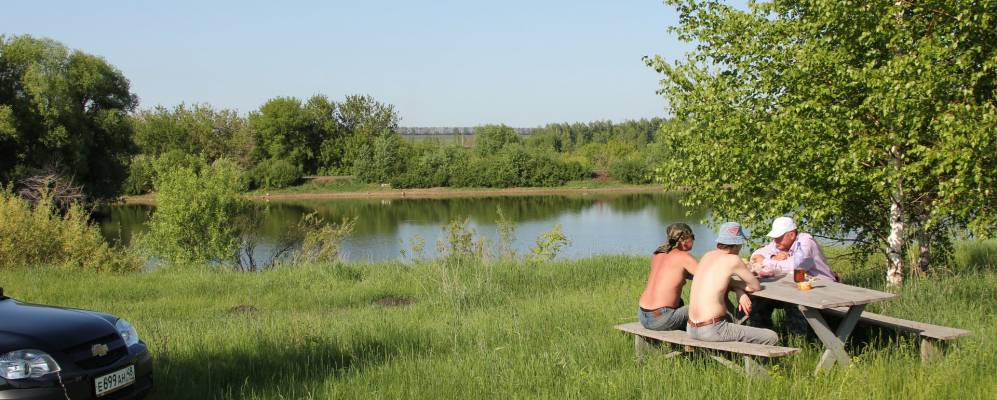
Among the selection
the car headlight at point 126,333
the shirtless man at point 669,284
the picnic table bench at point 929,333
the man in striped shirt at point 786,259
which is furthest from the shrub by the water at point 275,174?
the picnic table bench at point 929,333

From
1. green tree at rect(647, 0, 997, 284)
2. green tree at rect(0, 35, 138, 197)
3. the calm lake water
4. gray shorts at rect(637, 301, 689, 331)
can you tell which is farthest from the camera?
green tree at rect(0, 35, 138, 197)

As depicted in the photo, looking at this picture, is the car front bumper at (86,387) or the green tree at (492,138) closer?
the car front bumper at (86,387)

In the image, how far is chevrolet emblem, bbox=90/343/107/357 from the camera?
5.22 meters

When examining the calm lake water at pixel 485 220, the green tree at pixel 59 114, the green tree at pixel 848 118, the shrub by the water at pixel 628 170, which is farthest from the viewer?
the shrub by the water at pixel 628 170

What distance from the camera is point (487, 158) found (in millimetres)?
86188

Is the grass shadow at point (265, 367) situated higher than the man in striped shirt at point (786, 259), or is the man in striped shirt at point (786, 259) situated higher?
the man in striped shirt at point (786, 259)

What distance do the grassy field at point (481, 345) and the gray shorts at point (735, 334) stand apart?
21 cm

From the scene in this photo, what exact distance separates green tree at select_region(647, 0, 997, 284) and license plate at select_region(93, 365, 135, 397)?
318 inches

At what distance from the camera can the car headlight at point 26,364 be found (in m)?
4.78

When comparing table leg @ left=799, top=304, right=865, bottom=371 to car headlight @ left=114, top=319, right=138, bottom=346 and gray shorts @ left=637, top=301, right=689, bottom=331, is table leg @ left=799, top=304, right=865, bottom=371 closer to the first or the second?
gray shorts @ left=637, top=301, right=689, bottom=331

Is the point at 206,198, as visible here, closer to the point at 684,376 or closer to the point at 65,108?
the point at 65,108

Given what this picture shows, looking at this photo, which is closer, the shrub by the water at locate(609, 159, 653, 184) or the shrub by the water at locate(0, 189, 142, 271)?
the shrub by the water at locate(0, 189, 142, 271)

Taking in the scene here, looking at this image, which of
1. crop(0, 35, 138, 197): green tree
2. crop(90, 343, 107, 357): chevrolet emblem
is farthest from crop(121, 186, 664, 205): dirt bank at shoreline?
crop(90, 343, 107, 357): chevrolet emblem

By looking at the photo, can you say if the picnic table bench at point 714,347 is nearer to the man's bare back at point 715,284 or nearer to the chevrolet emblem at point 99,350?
the man's bare back at point 715,284
